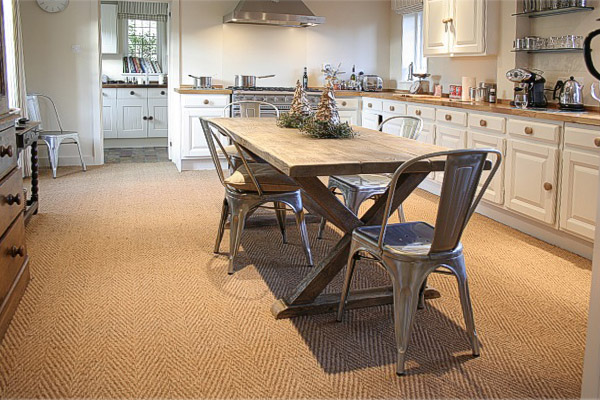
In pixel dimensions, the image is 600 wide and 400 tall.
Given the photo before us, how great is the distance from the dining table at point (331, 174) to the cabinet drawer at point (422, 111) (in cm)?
226

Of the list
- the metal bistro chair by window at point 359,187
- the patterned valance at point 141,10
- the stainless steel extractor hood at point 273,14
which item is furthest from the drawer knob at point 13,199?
the patterned valance at point 141,10

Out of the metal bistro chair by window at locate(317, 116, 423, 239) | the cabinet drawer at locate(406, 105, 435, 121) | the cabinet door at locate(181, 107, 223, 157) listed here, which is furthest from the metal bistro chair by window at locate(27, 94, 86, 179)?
the metal bistro chair by window at locate(317, 116, 423, 239)

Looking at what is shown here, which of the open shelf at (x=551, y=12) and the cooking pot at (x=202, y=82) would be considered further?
the cooking pot at (x=202, y=82)

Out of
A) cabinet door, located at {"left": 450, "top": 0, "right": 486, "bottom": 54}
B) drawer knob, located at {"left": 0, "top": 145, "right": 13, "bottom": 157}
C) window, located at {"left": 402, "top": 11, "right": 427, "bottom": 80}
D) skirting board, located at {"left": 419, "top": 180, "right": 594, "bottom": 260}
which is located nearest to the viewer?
drawer knob, located at {"left": 0, "top": 145, "right": 13, "bottom": 157}

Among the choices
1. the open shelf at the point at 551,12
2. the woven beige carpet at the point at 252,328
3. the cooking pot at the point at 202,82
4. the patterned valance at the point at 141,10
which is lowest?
the woven beige carpet at the point at 252,328

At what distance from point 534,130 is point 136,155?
5.33 m

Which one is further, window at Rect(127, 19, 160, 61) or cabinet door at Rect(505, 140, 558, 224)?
window at Rect(127, 19, 160, 61)

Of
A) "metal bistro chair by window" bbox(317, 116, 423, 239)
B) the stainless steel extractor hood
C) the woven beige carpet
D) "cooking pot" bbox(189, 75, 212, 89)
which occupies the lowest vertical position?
the woven beige carpet

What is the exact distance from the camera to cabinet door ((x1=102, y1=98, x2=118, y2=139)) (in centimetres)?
866

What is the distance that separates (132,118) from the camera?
28.9ft

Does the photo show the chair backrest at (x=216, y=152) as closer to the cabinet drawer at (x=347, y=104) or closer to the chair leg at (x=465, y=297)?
the chair leg at (x=465, y=297)

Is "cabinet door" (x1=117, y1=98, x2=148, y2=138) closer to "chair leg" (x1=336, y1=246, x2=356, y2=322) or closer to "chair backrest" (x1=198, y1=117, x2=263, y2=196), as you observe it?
"chair backrest" (x1=198, y1=117, x2=263, y2=196)

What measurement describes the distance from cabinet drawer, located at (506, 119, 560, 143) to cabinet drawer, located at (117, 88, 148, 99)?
5.89 metres

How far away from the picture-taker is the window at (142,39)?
9.65m
